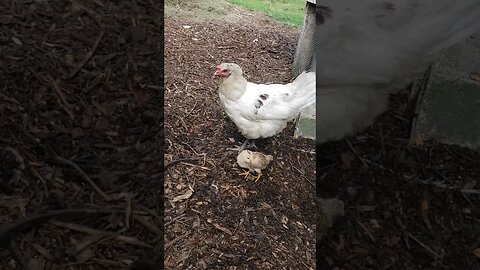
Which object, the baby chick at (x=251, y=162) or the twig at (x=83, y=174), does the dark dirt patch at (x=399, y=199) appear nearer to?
the baby chick at (x=251, y=162)

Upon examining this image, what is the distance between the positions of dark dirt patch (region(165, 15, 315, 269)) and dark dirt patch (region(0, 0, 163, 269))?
0.14 ft

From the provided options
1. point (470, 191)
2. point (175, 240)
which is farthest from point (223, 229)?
point (470, 191)

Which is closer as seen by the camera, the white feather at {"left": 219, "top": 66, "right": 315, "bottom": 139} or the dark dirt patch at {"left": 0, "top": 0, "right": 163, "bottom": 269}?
the dark dirt patch at {"left": 0, "top": 0, "right": 163, "bottom": 269}

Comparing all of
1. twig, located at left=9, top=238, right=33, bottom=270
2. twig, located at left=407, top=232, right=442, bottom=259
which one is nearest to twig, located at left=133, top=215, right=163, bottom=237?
twig, located at left=9, top=238, right=33, bottom=270

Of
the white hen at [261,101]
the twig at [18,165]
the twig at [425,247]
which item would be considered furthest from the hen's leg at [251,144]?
the twig at [18,165]

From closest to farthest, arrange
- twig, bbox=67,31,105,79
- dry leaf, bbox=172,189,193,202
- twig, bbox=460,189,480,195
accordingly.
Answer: dry leaf, bbox=172,189,193,202 < twig, bbox=460,189,480,195 < twig, bbox=67,31,105,79

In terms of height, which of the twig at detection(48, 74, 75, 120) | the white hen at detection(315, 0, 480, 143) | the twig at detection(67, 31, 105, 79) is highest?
the white hen at detection(315, 0, 480, 143)

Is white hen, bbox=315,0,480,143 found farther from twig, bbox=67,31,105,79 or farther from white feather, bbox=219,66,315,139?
twig, bbox=67,31,105,79

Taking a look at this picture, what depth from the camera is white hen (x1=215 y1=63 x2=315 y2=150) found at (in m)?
1.17

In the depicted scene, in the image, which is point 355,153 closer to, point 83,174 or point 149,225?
point 149,225

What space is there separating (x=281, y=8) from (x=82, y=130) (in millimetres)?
568

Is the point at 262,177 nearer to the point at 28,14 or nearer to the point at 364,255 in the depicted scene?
the point at 364,255

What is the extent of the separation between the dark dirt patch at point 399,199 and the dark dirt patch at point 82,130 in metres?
0.41

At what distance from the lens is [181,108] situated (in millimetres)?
1192
